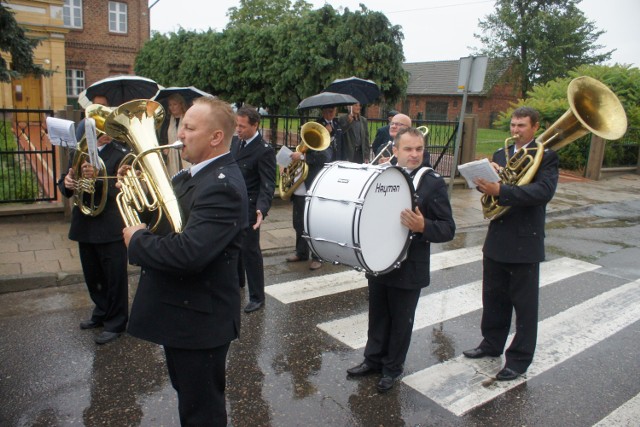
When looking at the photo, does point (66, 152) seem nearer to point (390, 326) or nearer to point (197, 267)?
point (390, 326)

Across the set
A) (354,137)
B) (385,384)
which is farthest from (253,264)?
(354,137)

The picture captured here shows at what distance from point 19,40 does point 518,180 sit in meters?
12.4

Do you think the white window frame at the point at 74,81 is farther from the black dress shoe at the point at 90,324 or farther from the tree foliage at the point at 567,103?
the black dress shoe at the point at 90,324

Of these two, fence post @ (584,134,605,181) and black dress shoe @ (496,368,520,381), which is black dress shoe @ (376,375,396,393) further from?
fence post @ (584,134,605,181)

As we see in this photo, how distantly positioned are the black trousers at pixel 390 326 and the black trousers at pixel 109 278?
2092 mm

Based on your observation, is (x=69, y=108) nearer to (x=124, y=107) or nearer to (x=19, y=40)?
(x=124, y=107)

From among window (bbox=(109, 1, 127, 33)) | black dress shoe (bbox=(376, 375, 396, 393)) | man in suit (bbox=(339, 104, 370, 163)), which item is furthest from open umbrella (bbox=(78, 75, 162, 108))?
window (bbox=(109, 1, 127, 33))

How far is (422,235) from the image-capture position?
3646 millimetres

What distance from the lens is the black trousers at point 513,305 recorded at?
4.03 m

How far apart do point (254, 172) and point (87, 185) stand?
157 centimetres

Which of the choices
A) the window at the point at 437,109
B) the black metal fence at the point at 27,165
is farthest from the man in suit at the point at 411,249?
the window at the point at 437,109

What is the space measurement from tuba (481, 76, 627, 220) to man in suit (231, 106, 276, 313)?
6.73ft

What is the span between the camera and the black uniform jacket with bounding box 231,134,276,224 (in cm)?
514

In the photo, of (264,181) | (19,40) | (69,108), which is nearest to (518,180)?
(264,181)
